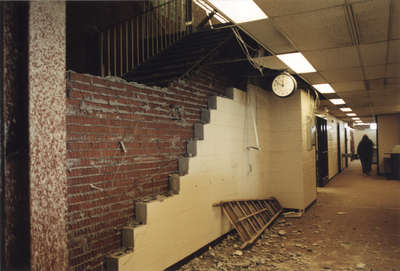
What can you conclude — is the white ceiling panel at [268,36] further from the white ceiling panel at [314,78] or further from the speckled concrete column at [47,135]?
the speckled concrete column at [47,135]

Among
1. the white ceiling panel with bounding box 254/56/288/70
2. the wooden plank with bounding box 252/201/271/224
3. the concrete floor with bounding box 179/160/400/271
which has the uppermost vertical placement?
the white ceiling panel with bounding box 254/56/288/70

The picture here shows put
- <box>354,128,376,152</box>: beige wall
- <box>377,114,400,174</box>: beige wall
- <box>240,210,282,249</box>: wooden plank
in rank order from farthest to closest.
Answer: <box>354,128,376,152</box>: beige wall → <box>377,114,400,174</box>: beige wall → <box>240,210,282,249</box>: wooden plank

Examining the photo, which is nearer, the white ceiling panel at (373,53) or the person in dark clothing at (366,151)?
the white ceiling panel at (373,53)

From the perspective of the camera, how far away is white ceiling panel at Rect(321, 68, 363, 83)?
4891 millimetres

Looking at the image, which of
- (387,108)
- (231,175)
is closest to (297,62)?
(231,175)

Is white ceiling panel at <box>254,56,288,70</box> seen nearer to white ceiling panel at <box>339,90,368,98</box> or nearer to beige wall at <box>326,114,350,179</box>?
white ceiling panel at <box>339,90,368,98</box>

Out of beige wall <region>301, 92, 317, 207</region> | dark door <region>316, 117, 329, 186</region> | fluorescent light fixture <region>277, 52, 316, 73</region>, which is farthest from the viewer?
dark door <region>316, 117, 329, 186</region>

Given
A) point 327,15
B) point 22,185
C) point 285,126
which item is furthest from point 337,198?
point 22,185

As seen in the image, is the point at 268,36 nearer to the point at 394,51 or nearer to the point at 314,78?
the point at 394,51

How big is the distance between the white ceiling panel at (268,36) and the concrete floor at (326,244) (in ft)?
8.80

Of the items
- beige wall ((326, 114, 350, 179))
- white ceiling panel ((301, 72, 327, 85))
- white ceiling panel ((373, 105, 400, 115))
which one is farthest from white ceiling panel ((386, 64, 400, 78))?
beige wall ((326, 114, 350, 179))

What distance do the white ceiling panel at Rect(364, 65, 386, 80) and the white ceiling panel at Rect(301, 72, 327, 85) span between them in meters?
0.71

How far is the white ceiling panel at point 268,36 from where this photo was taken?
121 inches

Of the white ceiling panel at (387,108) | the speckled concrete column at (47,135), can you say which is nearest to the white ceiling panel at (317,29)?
the speckled concrete column at (47,135)
